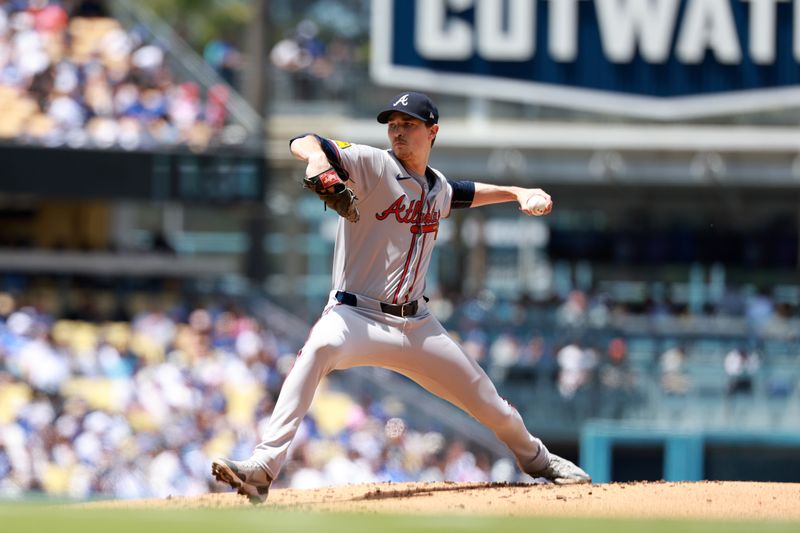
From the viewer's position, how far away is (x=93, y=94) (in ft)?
57.7

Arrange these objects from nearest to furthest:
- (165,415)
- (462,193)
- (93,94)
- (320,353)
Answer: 1. (320,353)
2. (462,193)
3. (165,415)
4. (93,94)

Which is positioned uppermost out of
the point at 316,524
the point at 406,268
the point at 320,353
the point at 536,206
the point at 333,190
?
the point at 333,190

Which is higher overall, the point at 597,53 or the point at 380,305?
the point at 597,53

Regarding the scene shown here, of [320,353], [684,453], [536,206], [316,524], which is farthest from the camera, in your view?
[684,453]

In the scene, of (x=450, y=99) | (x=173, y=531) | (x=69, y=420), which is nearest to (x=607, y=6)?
(x=450, y=99)

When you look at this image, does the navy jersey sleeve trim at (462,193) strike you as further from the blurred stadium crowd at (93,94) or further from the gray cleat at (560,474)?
the blurred stadium crowd at (93,94)

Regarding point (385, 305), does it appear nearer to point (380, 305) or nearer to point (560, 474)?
point (380, 305)

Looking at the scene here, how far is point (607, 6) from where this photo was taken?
18609 millimetres

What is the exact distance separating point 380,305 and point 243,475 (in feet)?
3.08

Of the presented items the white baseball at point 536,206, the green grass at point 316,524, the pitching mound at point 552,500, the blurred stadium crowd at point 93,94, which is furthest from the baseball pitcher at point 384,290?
the blurred stadium crowd at point 93,94

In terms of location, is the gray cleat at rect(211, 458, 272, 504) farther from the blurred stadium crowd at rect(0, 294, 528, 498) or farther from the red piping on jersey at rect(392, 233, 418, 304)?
the blurred stadium crowd at rect(0, 294, 528, 498)

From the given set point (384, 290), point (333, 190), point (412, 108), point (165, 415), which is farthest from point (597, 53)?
point (333, 190)

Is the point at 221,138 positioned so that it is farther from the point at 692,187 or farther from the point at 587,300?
the point at 692,187

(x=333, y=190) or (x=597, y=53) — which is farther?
(x=597, y=53)
